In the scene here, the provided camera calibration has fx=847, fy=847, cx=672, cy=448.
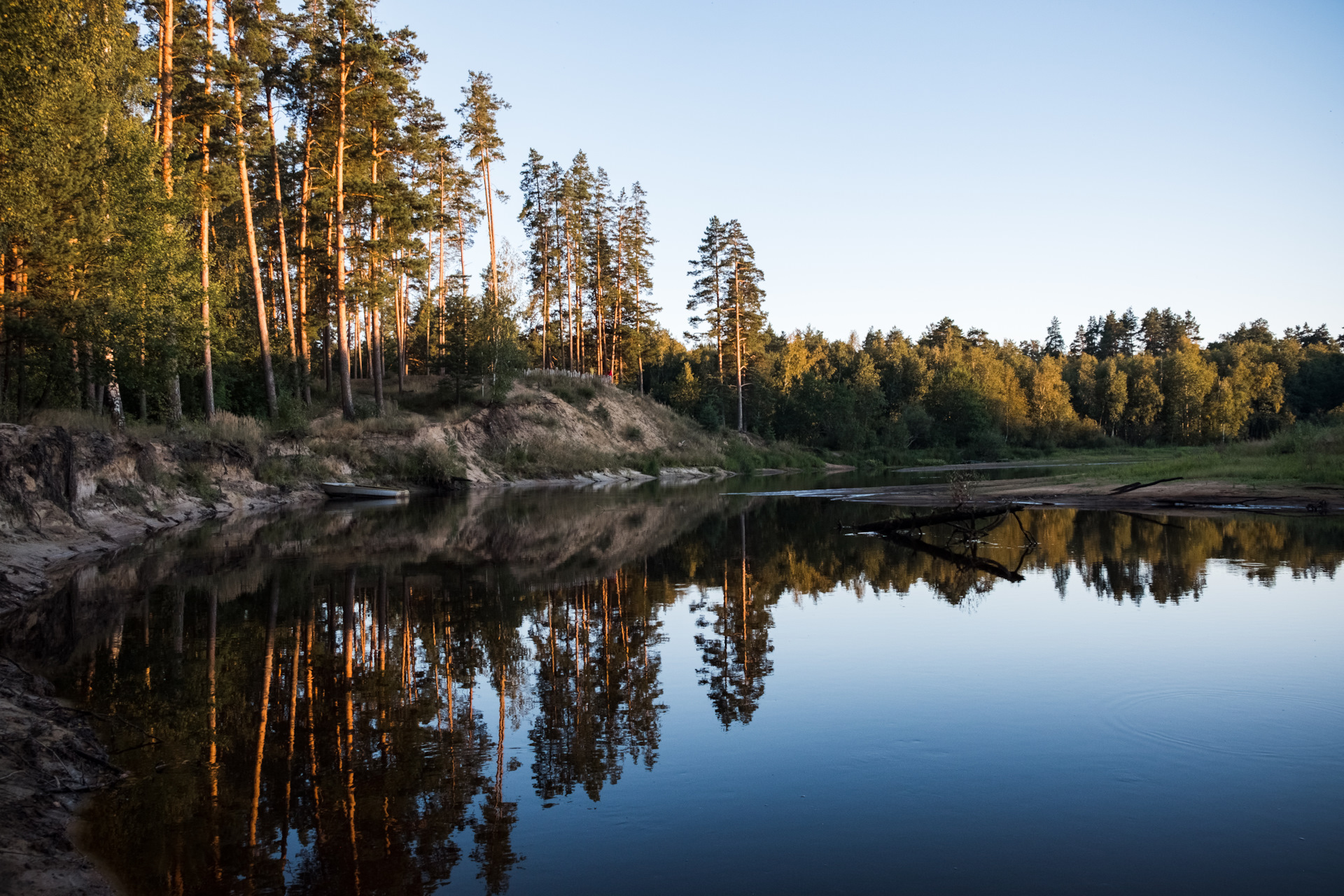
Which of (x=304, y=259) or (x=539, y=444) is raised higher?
(x=304, y=259)

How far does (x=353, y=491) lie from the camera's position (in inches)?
1358

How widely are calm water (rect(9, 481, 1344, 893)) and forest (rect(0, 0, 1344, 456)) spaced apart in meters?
11.3

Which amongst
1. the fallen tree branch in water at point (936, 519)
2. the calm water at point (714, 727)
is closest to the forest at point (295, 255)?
the calm water at point (714, 727)

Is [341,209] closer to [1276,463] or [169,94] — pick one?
[169,94]

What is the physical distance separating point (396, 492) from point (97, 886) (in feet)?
105

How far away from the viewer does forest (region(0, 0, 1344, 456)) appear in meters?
21.7

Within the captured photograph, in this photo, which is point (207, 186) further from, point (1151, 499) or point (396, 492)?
point (1151, 499)

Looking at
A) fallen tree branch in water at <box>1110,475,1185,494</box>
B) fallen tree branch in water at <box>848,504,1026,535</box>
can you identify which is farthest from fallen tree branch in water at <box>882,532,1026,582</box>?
fallen tree branch in water at <box>1110,475,1185,494</box>

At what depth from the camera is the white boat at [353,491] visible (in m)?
34.2

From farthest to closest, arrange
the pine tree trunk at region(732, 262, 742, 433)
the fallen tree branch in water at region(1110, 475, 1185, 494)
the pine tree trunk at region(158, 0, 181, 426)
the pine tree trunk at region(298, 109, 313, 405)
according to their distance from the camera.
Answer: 1. the pine tree trunk at region(732, 262, 742, 433)
2. the pine tree trunk at region(298, 109, 313, 405)
3. the fallen tree branch in water at region(1110, 475, 1185, 494)
4. the pine tree trunk at region(158, 0, 181, 426)

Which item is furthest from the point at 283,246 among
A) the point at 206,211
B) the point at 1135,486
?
the point at 1135,486

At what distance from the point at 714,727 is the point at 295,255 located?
3642 cm

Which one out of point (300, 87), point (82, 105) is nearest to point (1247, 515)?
point (82, 105)

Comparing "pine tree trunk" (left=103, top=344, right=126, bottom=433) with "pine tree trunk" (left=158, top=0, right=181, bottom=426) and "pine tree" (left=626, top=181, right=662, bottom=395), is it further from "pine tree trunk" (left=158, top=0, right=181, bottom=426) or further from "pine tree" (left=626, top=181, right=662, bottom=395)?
"pine tree" (left=626, top=181, right=662, bottom=395)
